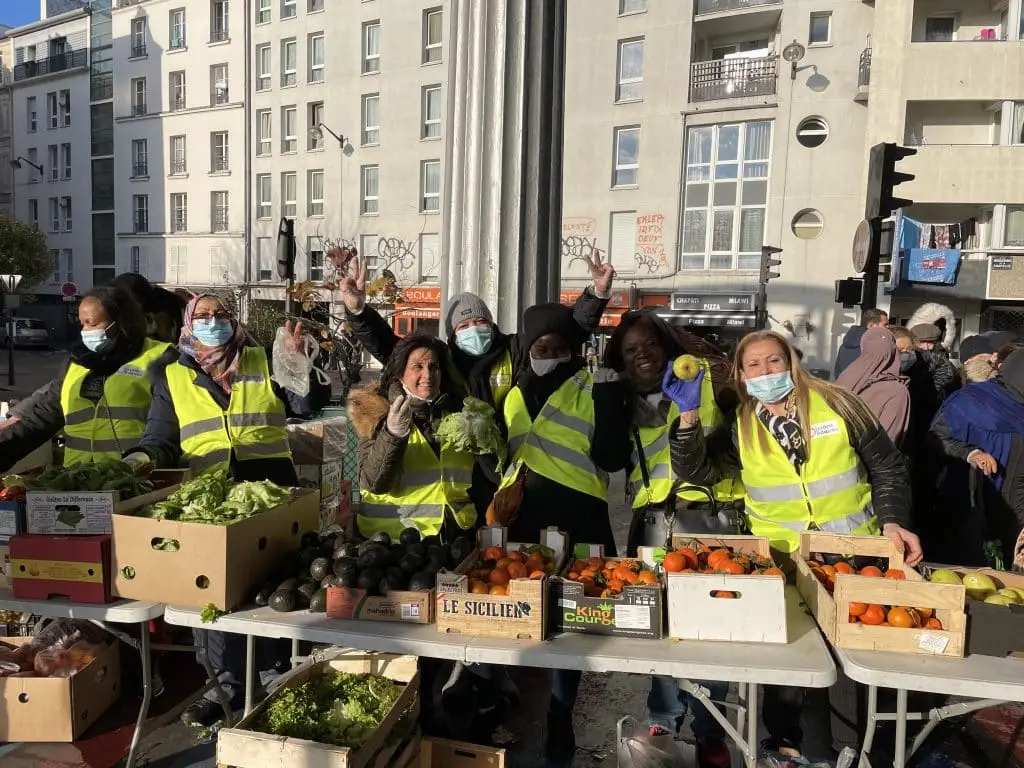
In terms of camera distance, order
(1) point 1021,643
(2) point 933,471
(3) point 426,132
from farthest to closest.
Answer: (3) point 426,132 < (2) point 933,471 < (1) point 1021,643

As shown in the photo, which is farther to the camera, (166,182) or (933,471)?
(166,182)

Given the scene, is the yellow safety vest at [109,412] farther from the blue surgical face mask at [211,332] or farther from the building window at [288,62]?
the building window at [288,62]

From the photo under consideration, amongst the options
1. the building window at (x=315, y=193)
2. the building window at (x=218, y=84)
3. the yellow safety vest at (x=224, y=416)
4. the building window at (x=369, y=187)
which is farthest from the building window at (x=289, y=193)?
the yellow safety vest at (x=224, y=416)

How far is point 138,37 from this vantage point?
33.0 m

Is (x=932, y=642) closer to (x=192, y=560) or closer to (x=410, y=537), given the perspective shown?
(x=410, y=537)

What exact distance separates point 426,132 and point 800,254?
13413 mm

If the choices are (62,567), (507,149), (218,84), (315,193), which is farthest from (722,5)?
(62,567)

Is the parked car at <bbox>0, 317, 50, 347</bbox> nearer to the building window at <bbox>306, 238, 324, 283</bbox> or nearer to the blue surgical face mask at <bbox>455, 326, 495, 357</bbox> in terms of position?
the building window at <bbox>306, 238, 324, 283</bbox>

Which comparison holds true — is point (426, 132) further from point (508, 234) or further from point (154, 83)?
point (508, 234)

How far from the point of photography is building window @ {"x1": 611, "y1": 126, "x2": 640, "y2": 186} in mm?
22609

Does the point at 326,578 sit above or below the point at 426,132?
below

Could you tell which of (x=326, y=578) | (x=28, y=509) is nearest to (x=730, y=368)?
(x=326, y=578)

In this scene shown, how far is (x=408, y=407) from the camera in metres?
3.08

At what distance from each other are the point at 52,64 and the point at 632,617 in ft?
148
